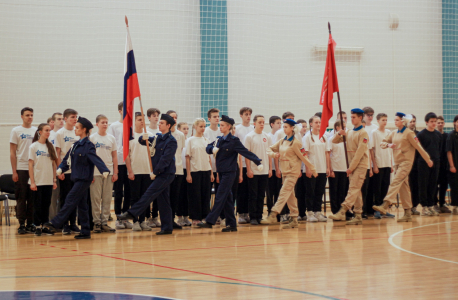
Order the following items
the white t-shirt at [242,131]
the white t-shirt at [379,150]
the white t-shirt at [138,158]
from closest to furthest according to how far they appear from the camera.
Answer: the white t-shirt at [138,158]
the white t-shirt at [242,131]
the white t-shirt at [379,150]

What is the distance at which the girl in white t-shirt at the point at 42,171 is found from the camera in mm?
8070

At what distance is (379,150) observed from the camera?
33.4 ft

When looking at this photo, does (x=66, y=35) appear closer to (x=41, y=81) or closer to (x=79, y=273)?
(x=41, y=81)

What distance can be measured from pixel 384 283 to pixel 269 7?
444 inches

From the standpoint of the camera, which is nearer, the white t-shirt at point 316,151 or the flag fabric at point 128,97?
the flag fabric at point 128,97

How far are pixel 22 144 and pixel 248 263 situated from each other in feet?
15.9

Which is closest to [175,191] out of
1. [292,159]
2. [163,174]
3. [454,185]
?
[163,174]

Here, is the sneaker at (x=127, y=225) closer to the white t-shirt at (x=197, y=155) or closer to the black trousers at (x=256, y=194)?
the white t-shirt at (x=197, y=155)

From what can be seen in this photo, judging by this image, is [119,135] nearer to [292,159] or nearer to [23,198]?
[23,198]

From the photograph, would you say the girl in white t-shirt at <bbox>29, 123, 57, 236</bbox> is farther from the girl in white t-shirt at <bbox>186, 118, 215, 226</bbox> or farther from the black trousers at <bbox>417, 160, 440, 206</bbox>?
the black trousers at <bbox>417, 160, 440, 206</bbox>

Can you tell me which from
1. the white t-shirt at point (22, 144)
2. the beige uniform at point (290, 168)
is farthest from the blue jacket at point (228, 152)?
the white t-shirt at point (22, 144)

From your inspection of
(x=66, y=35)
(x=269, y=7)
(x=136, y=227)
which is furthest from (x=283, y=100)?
(x=136, y=227)

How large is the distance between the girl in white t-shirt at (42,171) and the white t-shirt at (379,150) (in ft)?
18.7

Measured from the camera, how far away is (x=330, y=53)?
9.43 m
